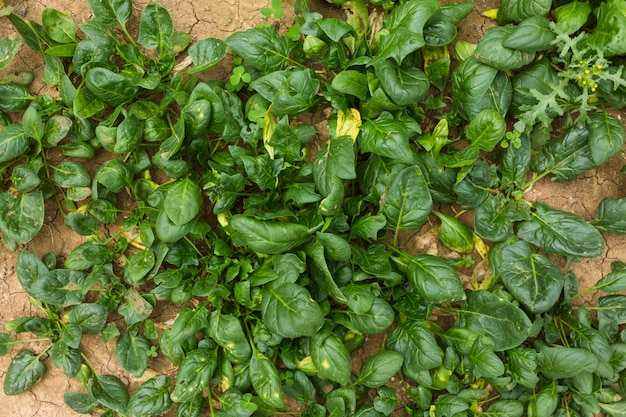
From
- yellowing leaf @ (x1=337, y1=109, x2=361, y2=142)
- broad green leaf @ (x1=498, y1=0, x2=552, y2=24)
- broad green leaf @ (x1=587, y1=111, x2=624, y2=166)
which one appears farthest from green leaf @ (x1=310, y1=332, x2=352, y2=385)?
broad green leaf @ (x1=498, y1=0, x2=552, y2=24)

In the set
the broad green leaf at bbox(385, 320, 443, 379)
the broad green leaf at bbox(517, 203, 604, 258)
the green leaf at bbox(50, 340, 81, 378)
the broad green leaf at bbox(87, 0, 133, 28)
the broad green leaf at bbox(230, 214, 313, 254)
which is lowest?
the green leaf at bbox(50, 340, 81, 378)

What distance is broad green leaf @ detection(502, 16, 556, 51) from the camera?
107 inches

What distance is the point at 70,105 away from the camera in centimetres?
292

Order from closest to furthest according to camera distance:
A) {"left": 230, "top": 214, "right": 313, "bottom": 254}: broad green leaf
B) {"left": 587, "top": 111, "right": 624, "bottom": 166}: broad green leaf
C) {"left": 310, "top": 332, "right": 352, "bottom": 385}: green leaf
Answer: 1. {"left": 230, "top": 214, "right": 313, "bottom": 254}: broad green leaf
2. {"left": 310, "top": 332, "right": 352, "bottom": 385}: green leaf
3. {"left": 587, "top": 111, "right": 624, "bottom": 166}: broad green leaf

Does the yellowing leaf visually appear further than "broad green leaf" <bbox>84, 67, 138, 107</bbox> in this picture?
Yes

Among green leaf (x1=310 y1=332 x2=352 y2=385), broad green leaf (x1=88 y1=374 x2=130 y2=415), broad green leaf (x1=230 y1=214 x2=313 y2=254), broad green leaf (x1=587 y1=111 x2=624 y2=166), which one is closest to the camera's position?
broad green leaf (x1=230 y1=214 x2=313 y2=254)

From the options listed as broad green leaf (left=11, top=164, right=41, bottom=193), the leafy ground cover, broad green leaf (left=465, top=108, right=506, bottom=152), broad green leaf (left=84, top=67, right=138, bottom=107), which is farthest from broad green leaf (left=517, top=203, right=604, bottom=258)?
broad green leaf (left=11, top=164, right=41, bottom=193)

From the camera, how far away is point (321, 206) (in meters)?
2.72

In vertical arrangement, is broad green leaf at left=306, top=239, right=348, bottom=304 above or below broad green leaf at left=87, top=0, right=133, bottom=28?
below

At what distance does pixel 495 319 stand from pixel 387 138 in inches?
44.1

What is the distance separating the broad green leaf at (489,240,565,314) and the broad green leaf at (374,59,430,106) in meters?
0.95

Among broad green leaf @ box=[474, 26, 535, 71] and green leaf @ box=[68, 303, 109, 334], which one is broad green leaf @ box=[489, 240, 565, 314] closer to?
broad green leaf @ box=[474, 26, 535, 71]

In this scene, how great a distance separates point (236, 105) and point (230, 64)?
315 mm

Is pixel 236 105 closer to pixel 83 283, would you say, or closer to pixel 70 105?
pixel 70 105
